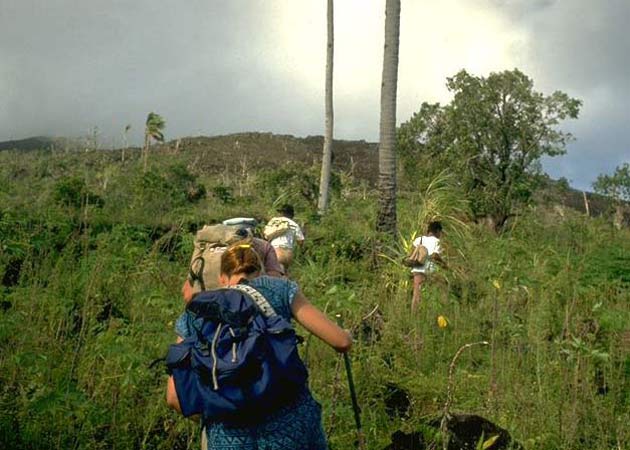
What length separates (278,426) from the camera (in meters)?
3.77

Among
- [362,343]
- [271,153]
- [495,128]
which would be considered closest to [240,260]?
[362,343]

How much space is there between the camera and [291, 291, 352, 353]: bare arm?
12.4 ft

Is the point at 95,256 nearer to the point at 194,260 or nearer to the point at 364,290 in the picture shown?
the point at 364,290

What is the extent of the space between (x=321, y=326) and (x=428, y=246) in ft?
24.2

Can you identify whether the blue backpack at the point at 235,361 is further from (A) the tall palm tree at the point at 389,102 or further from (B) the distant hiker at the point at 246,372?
(A) the tall palm tree at the point at 389,102

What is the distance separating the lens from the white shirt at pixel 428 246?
10.4 meters

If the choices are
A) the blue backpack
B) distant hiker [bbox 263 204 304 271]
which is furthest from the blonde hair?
distant hiker [bbox 263 204 304 271]

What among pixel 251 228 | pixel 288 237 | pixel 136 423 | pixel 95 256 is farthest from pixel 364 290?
pixel 251 228

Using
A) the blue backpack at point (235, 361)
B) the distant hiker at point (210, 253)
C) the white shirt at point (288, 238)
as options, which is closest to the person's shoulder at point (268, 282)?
the blue backpack at point (235, 361)

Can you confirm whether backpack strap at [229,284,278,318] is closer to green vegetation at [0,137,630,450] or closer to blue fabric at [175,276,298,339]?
blue fabric at [175,276,298,339]

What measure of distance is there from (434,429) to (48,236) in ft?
12.7

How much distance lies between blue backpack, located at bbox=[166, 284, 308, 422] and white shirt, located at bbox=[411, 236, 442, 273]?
679 cm

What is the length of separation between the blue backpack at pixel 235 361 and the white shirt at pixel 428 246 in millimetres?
6790

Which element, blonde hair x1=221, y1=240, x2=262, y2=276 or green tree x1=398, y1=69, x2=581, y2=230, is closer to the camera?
blonde hair x1=221, y1=240, x2=262, y2=276
